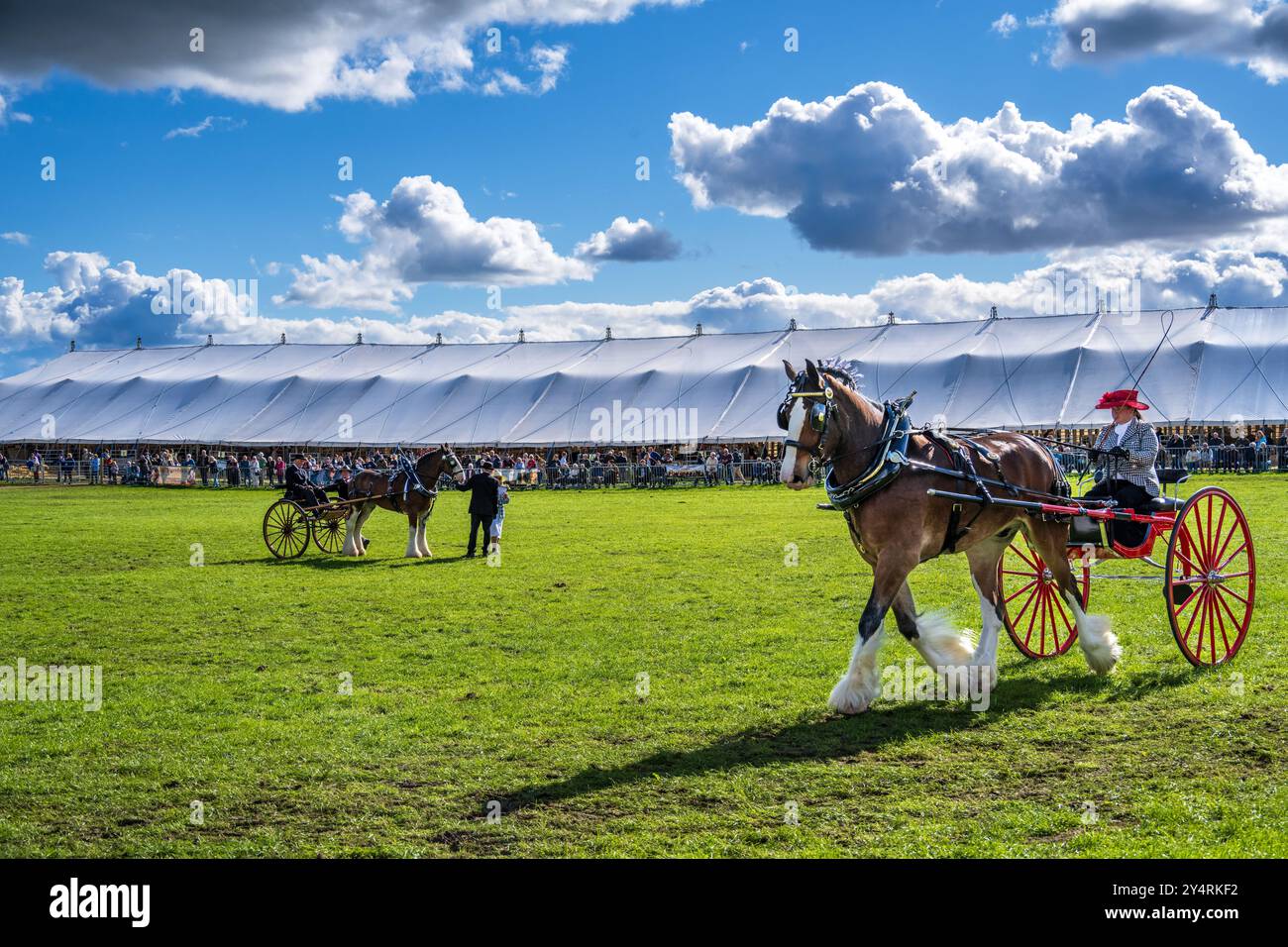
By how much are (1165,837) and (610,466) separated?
138 feet

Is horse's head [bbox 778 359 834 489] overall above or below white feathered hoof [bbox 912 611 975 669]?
above

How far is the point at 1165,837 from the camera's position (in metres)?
5.61

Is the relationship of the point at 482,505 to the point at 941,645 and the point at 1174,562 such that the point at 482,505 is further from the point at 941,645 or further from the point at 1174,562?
the point at 1174,562

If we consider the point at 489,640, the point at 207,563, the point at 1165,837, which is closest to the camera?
the point at 1165,837

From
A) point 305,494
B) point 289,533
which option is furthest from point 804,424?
point 305,494

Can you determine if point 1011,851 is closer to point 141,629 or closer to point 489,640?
point 489,640

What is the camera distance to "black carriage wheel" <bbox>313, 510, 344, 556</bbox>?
21.1 m

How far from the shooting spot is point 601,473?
47656mm

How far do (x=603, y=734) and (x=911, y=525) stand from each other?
268cm

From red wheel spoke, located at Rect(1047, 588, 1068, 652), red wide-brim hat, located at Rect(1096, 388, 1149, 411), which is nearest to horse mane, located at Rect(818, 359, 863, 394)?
red wide-brim hat, located at Rect(1096, 388, 1149, 411)

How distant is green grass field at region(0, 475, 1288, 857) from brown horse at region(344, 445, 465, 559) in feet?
16.2

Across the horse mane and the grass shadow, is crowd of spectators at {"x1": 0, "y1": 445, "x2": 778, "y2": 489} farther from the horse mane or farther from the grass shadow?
the grass shadow

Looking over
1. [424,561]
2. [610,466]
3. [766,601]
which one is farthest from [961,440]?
[610,466]

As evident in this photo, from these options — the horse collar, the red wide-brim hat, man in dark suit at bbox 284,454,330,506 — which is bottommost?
man in dark suit at bbox 284,454,330,506
